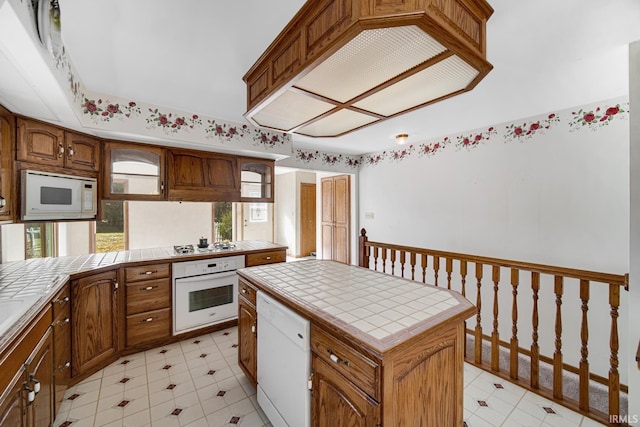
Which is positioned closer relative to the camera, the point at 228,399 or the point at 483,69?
the point at 483,69

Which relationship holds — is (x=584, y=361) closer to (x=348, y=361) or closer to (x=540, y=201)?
(x=540, y=201)

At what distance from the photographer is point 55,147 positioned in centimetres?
206

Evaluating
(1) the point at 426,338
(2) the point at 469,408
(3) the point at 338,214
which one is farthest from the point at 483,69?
(3) the point at 338,214

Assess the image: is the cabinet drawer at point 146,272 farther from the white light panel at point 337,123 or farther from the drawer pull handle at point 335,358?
the drawer pull handle at point 335,358

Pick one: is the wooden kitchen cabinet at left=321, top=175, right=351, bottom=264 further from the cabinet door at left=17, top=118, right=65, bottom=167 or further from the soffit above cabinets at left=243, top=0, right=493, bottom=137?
the cabinet door at left=17, top=118, right=65, bottom=167

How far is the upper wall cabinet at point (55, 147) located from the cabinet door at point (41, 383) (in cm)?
129

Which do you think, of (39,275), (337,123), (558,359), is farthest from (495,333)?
(39,275)

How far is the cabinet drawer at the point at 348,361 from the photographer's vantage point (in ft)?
3.13

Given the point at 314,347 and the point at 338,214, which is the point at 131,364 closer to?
the point at 314,347

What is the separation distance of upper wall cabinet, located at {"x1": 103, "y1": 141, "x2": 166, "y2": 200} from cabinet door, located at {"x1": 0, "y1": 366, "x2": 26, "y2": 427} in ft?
5.86

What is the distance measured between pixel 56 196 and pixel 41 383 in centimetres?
136

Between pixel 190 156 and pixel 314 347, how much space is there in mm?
2476

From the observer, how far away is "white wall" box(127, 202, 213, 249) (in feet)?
12.9

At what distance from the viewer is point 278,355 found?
1466mm
